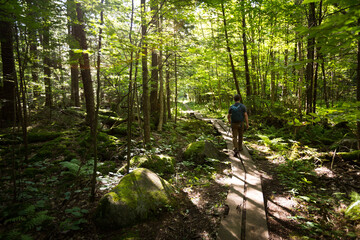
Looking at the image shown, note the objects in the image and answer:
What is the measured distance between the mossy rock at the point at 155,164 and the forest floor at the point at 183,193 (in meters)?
0.35

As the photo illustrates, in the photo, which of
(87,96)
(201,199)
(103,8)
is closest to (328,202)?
(201,199)

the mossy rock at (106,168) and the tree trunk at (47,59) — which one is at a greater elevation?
the tree trunk at (47,59)

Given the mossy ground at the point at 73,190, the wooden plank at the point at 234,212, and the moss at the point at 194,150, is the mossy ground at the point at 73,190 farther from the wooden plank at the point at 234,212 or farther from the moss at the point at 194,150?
the moss at the point at 194,150

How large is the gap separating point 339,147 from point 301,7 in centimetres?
592

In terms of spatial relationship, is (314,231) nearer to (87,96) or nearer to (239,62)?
(87,96)

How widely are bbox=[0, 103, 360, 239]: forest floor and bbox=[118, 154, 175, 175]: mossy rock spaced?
1.14ft

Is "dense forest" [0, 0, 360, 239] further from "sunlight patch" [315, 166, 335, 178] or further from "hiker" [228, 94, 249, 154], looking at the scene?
"hiker" [228, 94, 249, 154]

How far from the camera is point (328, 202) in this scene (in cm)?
368

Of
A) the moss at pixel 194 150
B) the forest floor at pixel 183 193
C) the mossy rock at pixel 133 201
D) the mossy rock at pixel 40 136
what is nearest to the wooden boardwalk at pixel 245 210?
the forest floor at pixel 183 193

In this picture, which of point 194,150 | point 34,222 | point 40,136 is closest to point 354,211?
point 194,150

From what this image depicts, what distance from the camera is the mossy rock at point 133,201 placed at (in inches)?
122

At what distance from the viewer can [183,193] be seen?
4.46 meters

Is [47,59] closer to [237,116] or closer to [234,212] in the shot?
[237,116]

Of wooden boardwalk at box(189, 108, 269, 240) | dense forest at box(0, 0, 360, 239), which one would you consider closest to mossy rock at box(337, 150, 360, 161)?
dense forest at box(0, 0, 360, 239)
